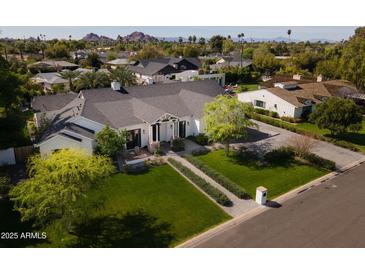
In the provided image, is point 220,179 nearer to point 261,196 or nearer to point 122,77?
point 261,196

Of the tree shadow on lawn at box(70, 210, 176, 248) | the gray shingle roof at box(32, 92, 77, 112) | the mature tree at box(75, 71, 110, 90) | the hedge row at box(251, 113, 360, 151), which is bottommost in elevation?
the tree shadow on lawn at box(70, 210, 176, 248)

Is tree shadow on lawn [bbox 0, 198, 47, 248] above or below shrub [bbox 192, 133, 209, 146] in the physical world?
below

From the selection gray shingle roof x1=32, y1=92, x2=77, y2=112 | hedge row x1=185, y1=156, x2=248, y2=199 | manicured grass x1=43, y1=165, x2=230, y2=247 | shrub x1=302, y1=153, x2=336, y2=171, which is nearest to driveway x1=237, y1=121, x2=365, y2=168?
shrub x1=302, y1=153, x2=336, y2=171

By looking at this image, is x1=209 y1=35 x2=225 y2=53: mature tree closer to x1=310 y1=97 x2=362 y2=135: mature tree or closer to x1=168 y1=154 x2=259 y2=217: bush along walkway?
x1=310 y1=97 x2=362 y2=135: mature tree

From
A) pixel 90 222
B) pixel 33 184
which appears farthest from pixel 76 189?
pixel 90 222

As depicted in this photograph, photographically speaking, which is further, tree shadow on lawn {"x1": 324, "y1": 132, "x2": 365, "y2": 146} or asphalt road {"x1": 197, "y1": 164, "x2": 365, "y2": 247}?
tree shadow on lawn {"x1": 324, "y1": 132, "x2": 365, "y2": 146}

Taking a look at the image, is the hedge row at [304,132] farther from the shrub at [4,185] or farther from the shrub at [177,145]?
the shrub at [4,185]

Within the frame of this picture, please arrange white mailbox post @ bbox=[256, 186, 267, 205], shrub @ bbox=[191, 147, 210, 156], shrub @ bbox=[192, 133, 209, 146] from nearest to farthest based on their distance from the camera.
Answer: white mailbox post @ bbox=[256, 186, 267, 205] < shrub @ bbox=[191, 147, 210, 156] < shrub @ bbox=[192, 133, 209, 146]

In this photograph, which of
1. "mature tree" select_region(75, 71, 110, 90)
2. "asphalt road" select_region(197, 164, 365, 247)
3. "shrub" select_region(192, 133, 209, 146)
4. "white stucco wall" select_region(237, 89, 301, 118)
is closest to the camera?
"asphalt road" select_region(197, 164, 365, 247)
